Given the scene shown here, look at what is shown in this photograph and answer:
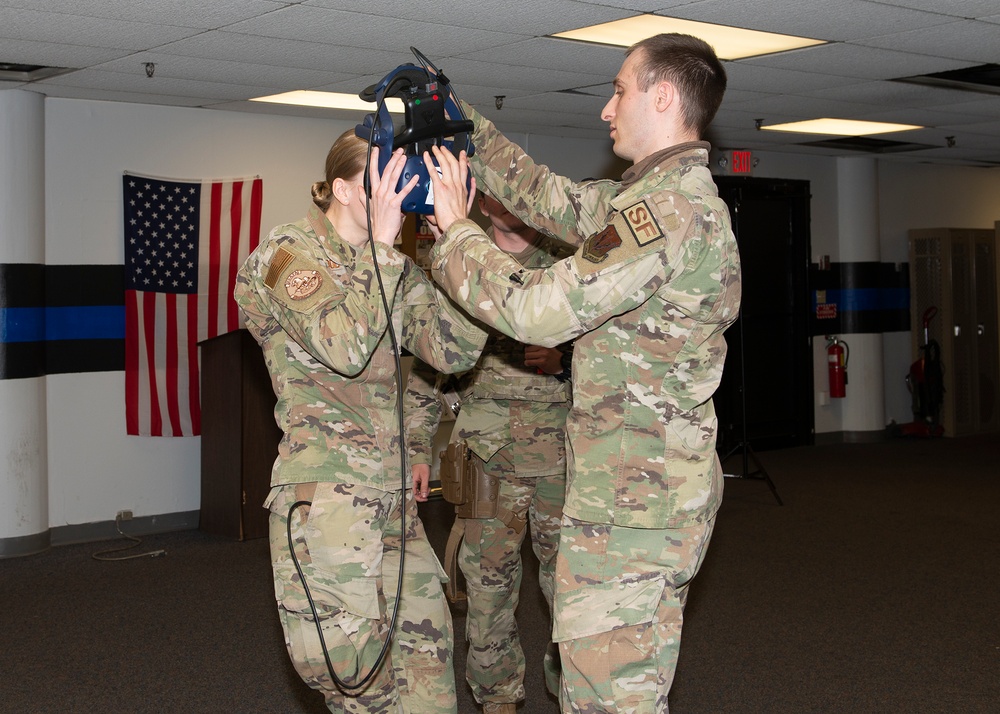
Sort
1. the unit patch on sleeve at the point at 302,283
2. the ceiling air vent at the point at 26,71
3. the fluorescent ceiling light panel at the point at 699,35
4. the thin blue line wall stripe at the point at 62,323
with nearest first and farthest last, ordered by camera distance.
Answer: the unit patch on sleeve at the point at 302,283 < the fluorescent ceiling light panel at the point at 699,35 < the ceiling air vent at the point at 26,71 < the thin blue line wall stripe at the point at 62,323

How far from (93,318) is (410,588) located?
4.52 m

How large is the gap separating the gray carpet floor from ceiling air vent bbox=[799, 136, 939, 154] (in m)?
3.41

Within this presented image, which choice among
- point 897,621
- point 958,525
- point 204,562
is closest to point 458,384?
point 897,621

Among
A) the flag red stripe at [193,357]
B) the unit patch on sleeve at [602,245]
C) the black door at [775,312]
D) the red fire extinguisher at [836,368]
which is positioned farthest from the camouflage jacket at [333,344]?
the red fire extinguisher at [836,368]

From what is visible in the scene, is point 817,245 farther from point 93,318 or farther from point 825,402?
point 93,318

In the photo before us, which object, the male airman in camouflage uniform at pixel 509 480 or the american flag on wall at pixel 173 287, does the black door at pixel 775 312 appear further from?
the male airman in camouflage uniform at pixel 509 480

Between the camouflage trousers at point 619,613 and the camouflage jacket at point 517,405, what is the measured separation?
1238mm

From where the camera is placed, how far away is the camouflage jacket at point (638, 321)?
6.61 ft

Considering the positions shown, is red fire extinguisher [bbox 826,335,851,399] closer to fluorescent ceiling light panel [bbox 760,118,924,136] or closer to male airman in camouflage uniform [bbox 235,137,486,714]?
fluorescent ceiling light panel [bbox 760,118,924,136]

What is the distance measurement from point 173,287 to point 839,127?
5130mm

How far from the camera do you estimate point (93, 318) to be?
251 inches

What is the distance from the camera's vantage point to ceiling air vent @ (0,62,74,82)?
5.39 m

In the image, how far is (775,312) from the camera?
31.9 feet

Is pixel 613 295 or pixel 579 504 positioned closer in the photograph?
pixel 613 295
